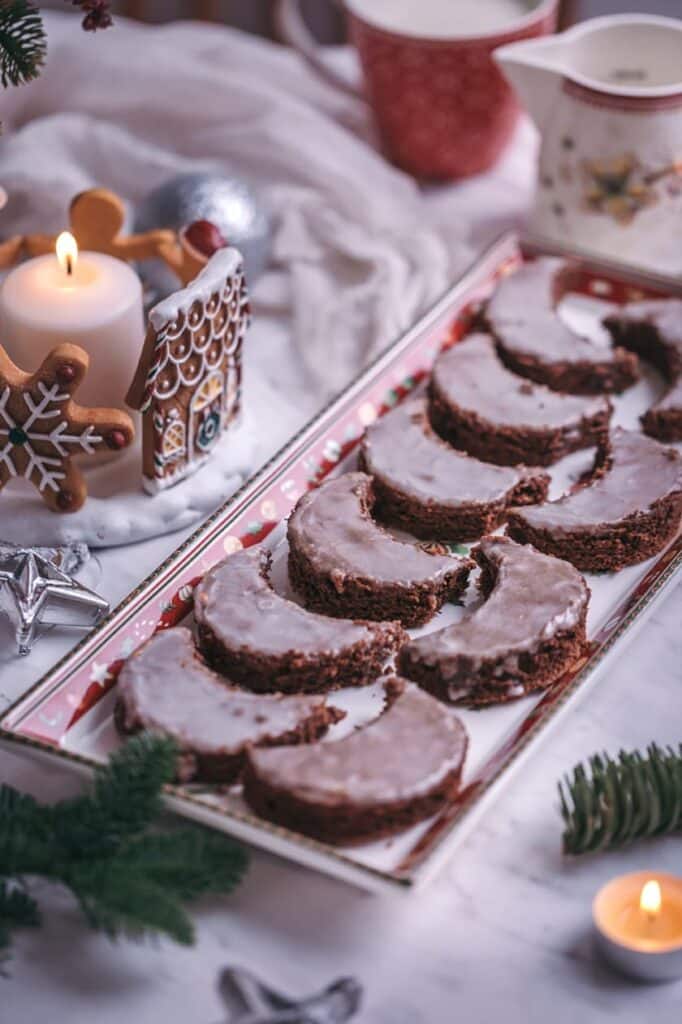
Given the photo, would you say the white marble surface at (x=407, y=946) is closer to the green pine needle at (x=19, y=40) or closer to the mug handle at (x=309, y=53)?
the green pine needle at (x=19, y=40)

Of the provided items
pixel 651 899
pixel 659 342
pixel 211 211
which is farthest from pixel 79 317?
pixel 651 899

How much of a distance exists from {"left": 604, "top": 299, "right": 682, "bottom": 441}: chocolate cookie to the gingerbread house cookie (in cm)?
52

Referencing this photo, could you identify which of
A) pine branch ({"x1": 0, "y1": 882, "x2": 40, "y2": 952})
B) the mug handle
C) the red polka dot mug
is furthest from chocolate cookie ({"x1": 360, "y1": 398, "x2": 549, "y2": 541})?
the mug handle

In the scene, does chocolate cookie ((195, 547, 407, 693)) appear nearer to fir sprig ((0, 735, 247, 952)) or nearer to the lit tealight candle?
fir sprig ((0, 735, 247, 952))

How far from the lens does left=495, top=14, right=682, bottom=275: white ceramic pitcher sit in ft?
6.25

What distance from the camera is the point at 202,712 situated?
1.25 meters

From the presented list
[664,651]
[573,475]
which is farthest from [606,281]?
[664,651]

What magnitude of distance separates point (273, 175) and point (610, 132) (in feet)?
1.75

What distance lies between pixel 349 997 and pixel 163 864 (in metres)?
0.18

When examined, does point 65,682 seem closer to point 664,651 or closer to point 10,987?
point 10,987

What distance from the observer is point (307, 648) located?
1.33 meters

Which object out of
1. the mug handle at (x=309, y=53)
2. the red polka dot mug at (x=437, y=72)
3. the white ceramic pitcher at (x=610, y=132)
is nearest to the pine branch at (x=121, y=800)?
the white ceramic pitcher at (x=610, y=132)

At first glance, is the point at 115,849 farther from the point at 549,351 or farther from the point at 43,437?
the point at 549,351

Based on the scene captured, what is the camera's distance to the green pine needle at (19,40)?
1.37m
